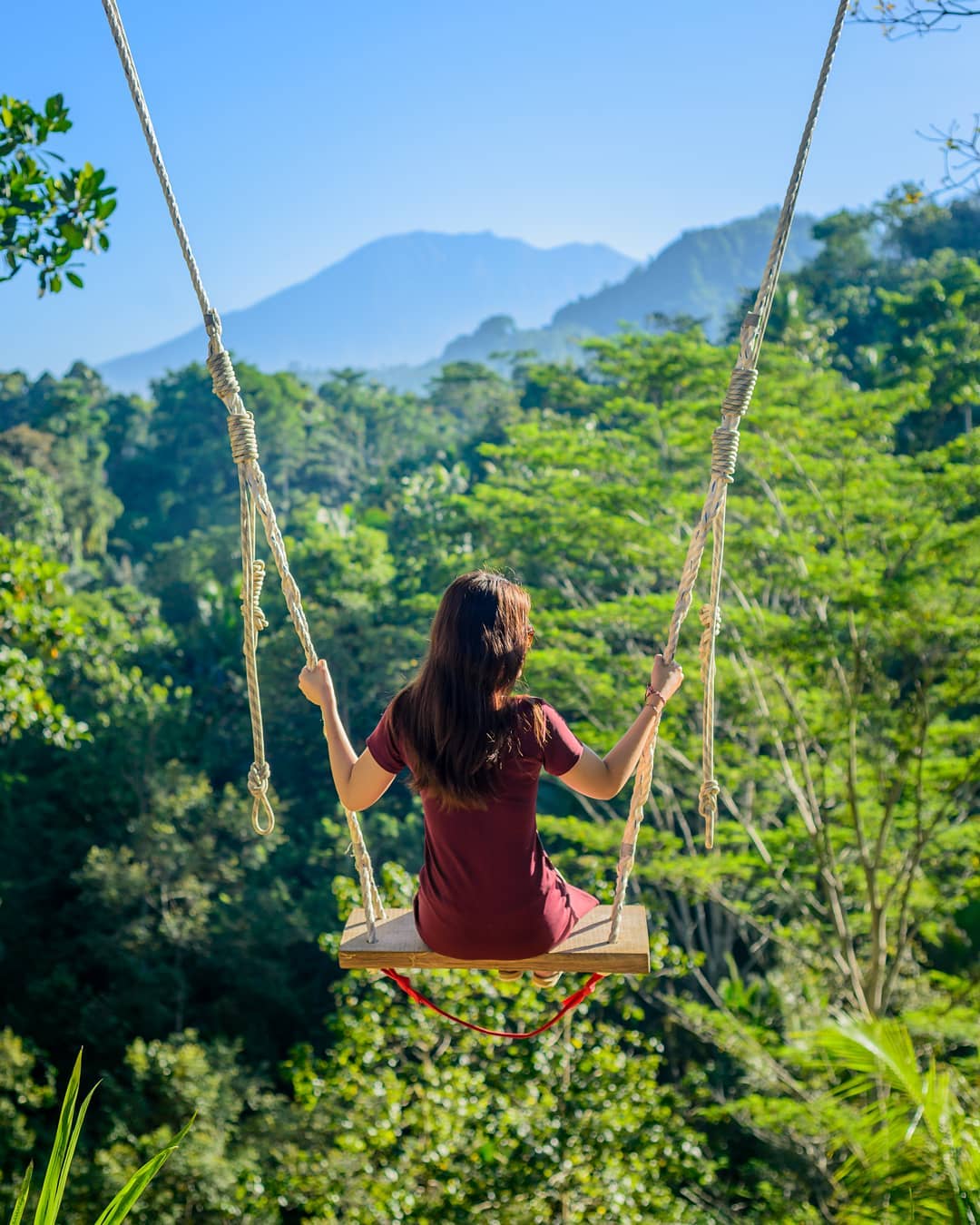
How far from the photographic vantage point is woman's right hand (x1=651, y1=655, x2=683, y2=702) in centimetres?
182

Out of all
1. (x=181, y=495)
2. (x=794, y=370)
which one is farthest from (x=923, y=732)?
(x=181, y=495)

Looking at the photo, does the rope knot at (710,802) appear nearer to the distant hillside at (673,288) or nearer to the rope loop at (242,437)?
the rope loop at (242,437)

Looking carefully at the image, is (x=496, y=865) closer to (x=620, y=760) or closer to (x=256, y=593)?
(x=620, y=760)

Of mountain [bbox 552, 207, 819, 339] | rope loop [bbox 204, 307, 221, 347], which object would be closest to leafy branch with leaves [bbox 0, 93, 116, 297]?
rope loop [bbox 204, 307, 221, 347]

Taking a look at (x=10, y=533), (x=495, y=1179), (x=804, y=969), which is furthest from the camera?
(x=10, y=533)

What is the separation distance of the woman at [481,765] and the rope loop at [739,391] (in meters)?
0.46

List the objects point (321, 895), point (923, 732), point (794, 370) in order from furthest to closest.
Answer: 1. point (321, 895)
2. point (794, 370)
3. point (923, 732)

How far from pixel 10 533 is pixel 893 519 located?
16.5m

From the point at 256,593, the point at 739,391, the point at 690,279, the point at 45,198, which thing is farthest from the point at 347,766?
the point at 690,279

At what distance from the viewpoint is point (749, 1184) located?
7.55 m

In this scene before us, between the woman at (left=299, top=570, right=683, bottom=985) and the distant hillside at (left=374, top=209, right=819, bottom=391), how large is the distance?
356 ft

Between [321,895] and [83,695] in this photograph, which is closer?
[321,895]

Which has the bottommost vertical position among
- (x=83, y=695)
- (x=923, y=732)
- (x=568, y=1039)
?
(x=568, y=1039)

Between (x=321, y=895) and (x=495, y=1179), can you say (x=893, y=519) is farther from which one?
(x=321, y=895)
